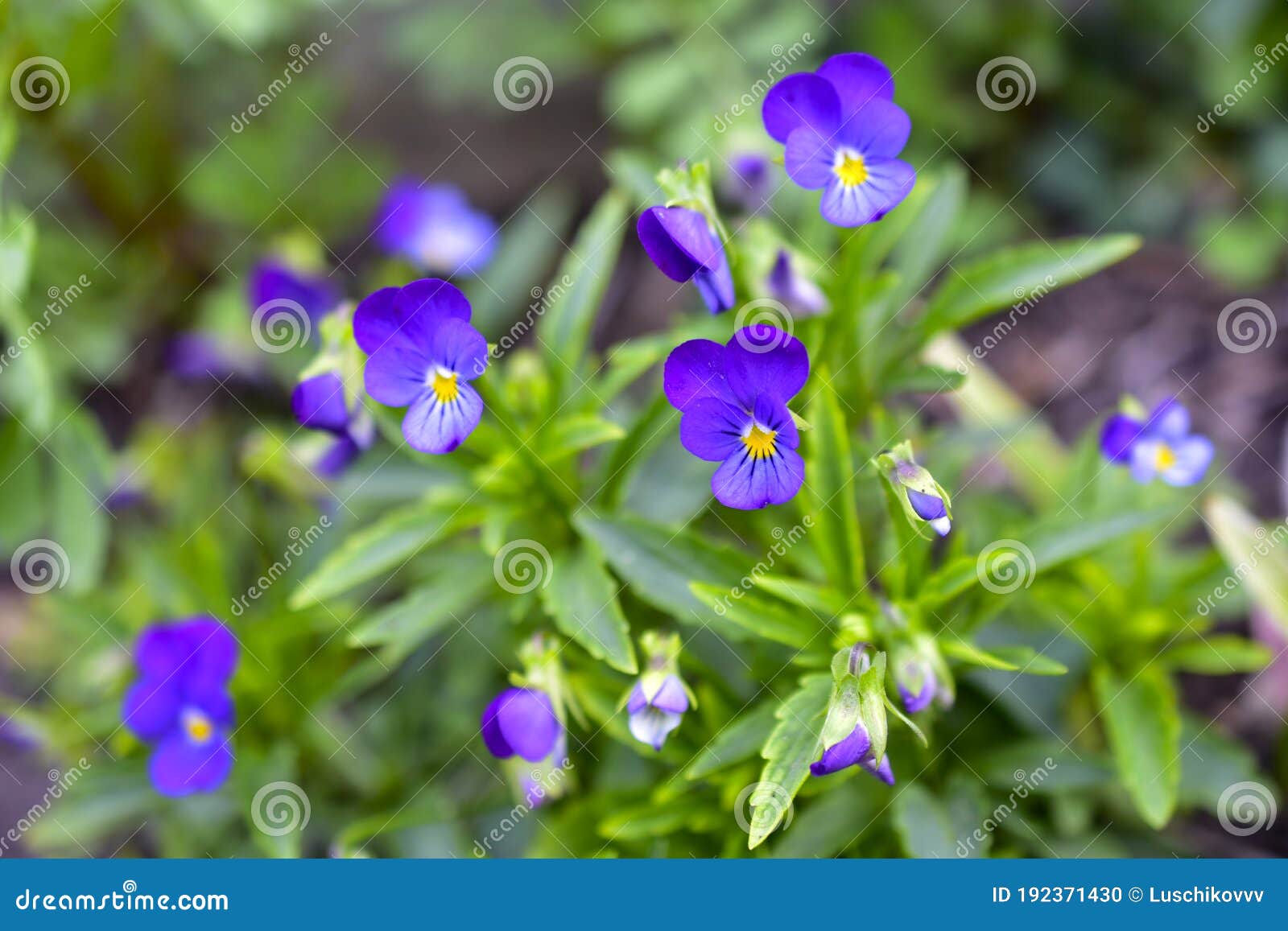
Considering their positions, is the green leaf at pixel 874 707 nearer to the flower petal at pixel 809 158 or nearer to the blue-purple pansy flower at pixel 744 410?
the blue-purple pansy flower at pixel 744 410

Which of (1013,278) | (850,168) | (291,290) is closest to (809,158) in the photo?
(850,168)

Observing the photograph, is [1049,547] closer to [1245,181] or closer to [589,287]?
[589,287]

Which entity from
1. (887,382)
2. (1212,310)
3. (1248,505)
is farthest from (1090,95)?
(887,382)

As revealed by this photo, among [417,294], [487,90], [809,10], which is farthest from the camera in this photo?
[487,90]

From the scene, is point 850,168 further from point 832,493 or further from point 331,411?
point 331,411
